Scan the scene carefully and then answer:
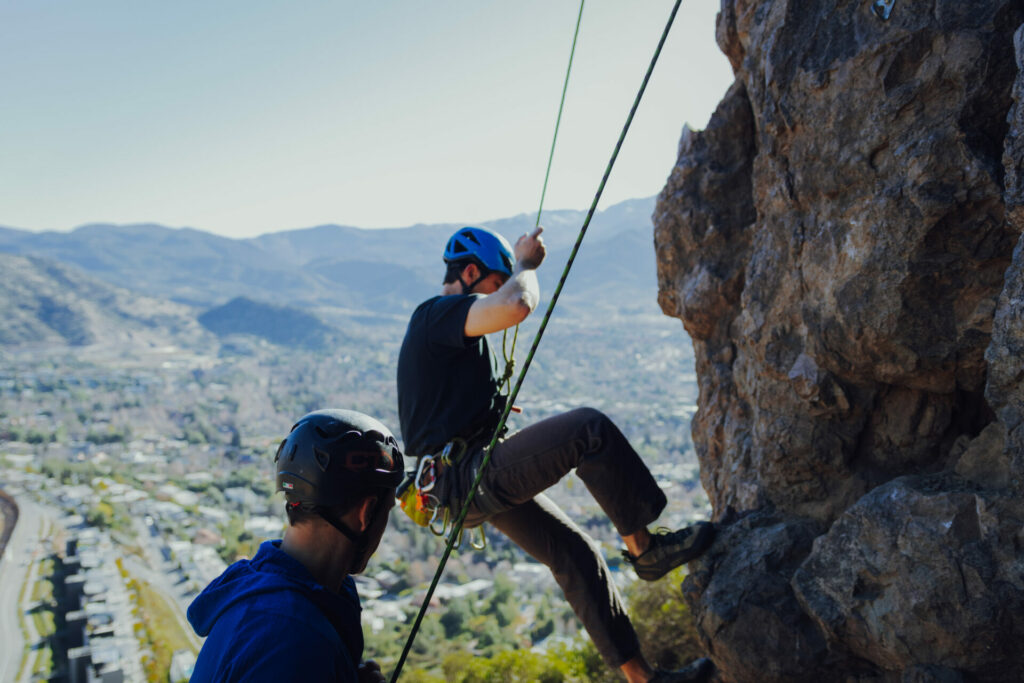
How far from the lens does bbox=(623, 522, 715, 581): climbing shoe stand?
4.71 meters

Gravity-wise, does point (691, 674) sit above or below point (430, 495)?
below

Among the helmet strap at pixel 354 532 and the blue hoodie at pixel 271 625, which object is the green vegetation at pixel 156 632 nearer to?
the helmet strap at pixel 354 532

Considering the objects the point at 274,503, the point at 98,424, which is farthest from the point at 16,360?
the point at 274,503

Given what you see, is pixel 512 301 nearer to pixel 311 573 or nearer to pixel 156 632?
pixel 311 573

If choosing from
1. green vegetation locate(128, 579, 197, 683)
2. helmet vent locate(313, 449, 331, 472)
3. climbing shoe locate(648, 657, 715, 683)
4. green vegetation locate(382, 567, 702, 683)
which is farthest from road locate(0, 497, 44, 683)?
helmet vent locate(313, 449, 331, 472)

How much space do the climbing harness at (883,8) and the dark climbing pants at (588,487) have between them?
9.64 ft

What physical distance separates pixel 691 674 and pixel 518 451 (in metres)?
2.15

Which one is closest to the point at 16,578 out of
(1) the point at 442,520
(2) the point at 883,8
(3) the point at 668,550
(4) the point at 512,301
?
(1) the point at 442,520

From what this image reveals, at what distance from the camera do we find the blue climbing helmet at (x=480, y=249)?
478 cm

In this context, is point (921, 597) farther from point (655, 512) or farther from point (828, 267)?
point (828, 267)

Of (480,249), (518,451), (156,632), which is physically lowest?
(156,632)

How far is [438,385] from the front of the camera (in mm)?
4535

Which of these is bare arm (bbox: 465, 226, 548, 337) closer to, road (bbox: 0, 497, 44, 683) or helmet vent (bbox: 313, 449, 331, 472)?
helmet vent (bbox: 313, 449, 331, 472)

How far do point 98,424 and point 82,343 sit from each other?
195 feet
